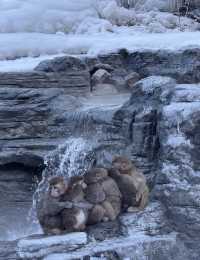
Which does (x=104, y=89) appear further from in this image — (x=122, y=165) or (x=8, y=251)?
(x=8, y=251)

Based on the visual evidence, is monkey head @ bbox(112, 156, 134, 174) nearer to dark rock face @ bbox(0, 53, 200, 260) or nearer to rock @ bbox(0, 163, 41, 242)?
dark rock face @ bbox(0, 53, 200, 260)

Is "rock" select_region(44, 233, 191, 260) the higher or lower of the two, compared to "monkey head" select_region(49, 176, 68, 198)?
lower

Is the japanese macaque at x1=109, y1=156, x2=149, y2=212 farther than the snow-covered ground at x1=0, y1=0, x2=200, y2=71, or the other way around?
the snow-covered ground at x1=0, y1=0, x2=200, y2=71

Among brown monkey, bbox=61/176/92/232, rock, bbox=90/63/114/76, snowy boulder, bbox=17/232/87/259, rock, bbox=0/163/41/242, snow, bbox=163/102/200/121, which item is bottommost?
rock, bbox=0/163/41/242

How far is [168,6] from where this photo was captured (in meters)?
13.6

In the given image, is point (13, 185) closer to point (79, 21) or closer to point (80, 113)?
point (80, 113)

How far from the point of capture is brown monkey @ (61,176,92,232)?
5.82 meters

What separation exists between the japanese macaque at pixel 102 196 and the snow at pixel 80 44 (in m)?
4.29

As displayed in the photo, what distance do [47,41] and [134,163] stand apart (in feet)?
15.8

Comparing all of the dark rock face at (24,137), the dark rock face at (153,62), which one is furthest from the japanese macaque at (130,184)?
the dark rock face at (153,62)

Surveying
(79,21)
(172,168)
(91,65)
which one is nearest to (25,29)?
(79,21)

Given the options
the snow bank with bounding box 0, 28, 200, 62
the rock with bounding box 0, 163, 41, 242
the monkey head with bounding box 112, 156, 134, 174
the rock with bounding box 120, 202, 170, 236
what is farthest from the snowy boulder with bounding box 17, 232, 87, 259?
the snow bank with bounding box 0, 28, 200, 62

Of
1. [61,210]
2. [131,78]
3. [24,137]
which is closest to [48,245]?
[61,210]

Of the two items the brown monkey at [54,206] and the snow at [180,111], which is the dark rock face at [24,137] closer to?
the brown monkey at [54,206]
